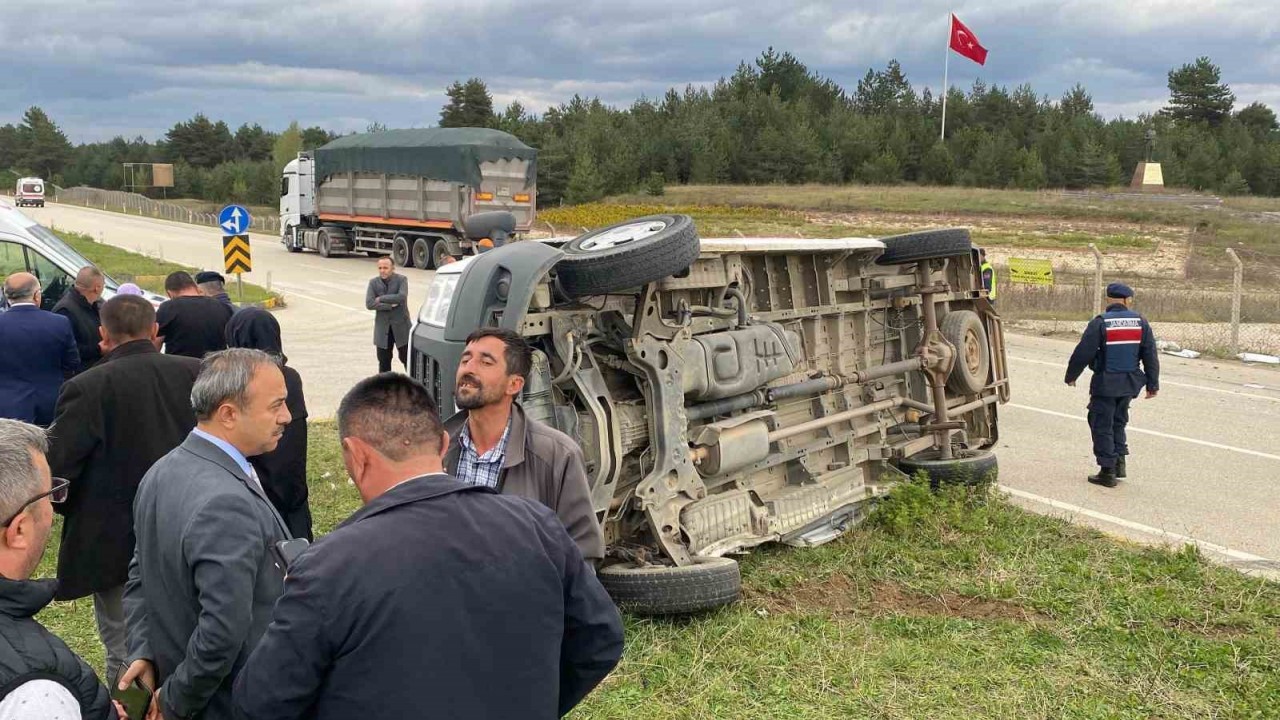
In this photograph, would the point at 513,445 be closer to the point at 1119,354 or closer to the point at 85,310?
the point at 85,310

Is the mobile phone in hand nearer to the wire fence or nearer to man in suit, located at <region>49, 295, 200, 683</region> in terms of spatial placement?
man in suit, located at <region>49, 295, 200, 683</region>

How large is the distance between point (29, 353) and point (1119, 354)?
828 centimetres

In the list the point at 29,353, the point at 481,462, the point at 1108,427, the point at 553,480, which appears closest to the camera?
the point at 553,480

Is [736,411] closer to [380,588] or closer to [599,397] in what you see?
[599,397]

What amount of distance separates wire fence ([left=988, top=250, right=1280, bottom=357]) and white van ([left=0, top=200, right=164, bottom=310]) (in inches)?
560

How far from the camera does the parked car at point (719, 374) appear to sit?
5473 millimetres

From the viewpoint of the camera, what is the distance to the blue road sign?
17719 mm

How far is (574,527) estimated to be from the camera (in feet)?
13.5

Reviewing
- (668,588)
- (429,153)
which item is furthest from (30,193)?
(668,588)

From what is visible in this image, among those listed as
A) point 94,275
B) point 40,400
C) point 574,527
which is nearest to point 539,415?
point 574,527

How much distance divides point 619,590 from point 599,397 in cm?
102

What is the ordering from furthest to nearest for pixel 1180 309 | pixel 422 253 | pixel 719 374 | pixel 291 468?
pixel 422 253 < pixel 1180 309 < pixel 719 374 < pixel 291 468

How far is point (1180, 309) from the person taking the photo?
A: 19359mm

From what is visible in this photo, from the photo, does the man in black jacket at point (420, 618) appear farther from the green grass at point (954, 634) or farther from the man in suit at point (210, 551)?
the green grass at point (954, 634)
